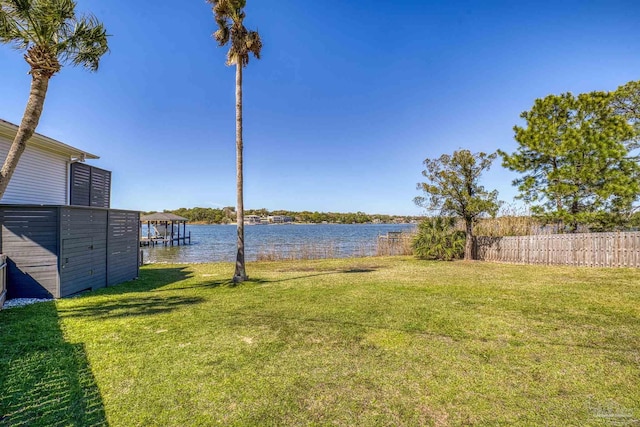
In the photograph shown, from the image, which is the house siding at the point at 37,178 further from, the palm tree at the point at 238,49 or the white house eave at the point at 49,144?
the palm tree at the point at 238,49

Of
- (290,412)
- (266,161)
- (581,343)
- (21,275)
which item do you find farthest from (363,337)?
(266,161)

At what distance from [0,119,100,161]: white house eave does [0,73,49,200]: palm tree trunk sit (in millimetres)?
3138

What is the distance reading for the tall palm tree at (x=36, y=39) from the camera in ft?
15.1

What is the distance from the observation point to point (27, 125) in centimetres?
464

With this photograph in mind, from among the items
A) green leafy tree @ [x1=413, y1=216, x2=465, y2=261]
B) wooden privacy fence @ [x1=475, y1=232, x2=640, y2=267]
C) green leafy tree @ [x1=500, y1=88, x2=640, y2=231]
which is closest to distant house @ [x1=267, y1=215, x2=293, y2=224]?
green leafy tree @ [x1=413, y1=216, x2=465, y2=261]

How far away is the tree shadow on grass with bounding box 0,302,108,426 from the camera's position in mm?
2402

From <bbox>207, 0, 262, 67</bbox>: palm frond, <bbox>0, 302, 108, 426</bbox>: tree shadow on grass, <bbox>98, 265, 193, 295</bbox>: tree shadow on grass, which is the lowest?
<bbox>98, 265, 193, 295</bbox>: tree shadow on grass

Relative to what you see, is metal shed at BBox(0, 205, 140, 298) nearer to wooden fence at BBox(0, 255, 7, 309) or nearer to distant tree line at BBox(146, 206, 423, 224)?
wooden fence at BBox(0, 255, 7, 309)

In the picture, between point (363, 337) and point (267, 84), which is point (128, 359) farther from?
point (267, 84)

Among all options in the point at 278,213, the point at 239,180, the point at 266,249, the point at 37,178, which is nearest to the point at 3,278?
the point at 37,178

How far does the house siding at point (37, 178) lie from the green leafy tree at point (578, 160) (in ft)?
56.3

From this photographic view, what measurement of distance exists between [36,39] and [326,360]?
6676mm

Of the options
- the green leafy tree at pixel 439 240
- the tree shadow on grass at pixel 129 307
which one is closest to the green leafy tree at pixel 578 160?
the green leafy tree at pixel 439 240

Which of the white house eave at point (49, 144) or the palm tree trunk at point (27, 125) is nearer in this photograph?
the palm tree trunk at point (27, 125)
